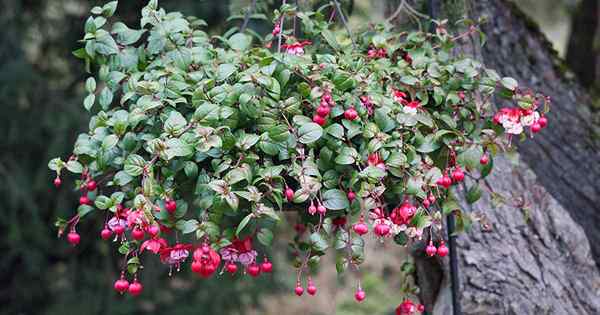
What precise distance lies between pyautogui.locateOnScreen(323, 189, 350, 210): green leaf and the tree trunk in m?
0.50

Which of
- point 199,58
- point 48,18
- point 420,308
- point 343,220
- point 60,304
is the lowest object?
point 60,304

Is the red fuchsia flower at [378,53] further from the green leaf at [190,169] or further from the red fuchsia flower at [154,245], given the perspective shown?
the red fuchsia flower at [154,245]

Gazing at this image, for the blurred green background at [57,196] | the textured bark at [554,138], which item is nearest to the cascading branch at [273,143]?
the textured bark at [554,138]

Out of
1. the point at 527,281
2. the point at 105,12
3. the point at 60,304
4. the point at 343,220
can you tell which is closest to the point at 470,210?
the point at 527,281

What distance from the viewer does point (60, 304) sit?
348 cm

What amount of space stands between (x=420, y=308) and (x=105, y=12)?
905 mm

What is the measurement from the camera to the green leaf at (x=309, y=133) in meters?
1.17

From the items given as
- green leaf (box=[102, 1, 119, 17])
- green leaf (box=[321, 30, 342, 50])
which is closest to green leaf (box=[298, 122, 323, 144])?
green leaf (box=[321, 30, 342, 50])

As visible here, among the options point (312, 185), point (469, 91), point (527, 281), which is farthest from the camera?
point (527, 281)

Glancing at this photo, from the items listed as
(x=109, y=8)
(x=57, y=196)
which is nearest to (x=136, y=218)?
(x=109, y=8)

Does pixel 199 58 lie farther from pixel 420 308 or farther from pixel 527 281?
pixel 527 281

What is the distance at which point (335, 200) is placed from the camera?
1205 millimetres

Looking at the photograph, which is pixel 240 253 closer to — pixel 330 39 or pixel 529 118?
pixel 330 39

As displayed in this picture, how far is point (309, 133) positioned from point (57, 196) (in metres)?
2.62
